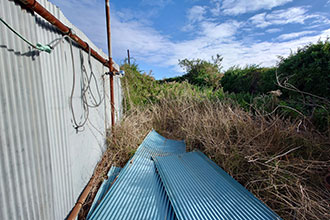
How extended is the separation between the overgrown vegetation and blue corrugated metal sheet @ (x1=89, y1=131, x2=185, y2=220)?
0.64 m

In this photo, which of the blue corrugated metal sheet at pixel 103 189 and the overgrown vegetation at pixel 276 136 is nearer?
the blue corrugated metal sheet at pixel 103 189

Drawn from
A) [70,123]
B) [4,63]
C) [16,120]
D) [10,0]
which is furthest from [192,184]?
[10,0]

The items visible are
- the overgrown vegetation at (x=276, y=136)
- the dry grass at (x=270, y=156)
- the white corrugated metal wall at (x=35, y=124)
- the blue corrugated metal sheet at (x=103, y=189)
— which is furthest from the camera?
the overgrown vegetation at (x=276, y=136)

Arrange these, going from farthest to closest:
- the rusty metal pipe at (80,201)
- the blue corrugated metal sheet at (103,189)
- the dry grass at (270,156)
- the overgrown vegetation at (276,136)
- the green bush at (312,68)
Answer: the green bush at (312,68), the overgrown vegetation at (276,136), the dry grass at (270,156), the blue corrugated metal sheet at (103,189), the rusty metal pipe at (80,201)

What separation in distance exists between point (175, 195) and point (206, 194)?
391 mm

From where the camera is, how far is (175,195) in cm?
168

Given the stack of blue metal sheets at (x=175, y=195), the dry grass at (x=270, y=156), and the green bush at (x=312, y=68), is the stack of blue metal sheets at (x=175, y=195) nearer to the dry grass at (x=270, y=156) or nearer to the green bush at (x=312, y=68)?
the dry grass at (x=270, y=156)

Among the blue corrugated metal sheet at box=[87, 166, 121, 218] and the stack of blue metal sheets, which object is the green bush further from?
the blue corrugated metal sheet at box=[87, 166, 121, 218]

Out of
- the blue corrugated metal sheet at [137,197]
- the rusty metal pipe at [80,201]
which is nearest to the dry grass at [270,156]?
the rusty metal pipe at [80,201]

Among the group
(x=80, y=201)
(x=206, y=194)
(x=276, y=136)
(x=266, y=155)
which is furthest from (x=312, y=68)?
(x=80, y=201)

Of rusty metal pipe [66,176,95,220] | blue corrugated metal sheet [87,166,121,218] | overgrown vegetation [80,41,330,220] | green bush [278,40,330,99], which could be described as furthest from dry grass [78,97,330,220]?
green bush [278,40,330,99]

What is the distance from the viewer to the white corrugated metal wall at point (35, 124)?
80 centimetres

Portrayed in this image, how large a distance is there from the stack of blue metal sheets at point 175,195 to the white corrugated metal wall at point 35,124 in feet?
1.56

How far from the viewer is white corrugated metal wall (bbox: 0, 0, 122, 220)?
0.80m
